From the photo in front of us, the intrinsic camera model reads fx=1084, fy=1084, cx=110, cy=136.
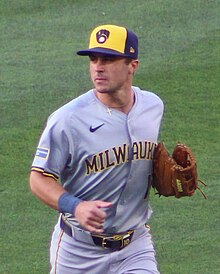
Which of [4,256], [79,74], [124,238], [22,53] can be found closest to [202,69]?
[79,74]

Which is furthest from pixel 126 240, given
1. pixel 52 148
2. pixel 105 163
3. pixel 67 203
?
pixel 52 148

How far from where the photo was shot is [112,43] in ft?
18.6

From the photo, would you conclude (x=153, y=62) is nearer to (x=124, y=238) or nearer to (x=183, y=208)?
(x=183, y=208)

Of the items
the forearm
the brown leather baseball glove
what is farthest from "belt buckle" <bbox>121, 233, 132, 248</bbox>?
the forearm

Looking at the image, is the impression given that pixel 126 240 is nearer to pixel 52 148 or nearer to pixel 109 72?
pixel 52 148

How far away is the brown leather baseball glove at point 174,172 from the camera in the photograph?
19.1 ft

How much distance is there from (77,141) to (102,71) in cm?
38

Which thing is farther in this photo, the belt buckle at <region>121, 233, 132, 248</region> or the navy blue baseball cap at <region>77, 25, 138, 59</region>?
the belt buckle at <region>121, 233, 132, 248</region>

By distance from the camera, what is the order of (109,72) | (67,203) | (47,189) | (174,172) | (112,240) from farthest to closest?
(174,172)
(112,240)
(109,72)
(47,189)
(67,203)

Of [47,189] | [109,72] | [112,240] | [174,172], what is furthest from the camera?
[174,172]

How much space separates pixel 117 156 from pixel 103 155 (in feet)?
0.29

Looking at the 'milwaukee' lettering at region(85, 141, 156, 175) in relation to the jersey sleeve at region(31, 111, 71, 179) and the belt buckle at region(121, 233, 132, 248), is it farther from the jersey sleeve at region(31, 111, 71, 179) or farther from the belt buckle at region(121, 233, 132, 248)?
the belt buckle at region(121, 233, 132, 248)

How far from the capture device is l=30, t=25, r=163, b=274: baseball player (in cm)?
557

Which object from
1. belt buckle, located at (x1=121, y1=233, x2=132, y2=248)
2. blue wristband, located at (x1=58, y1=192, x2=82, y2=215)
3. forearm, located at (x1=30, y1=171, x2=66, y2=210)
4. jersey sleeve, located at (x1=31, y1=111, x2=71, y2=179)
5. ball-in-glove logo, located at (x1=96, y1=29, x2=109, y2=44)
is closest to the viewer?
blue wristband, located at (x1=58, y1=192, x2=82, y2=215)
